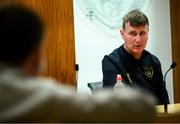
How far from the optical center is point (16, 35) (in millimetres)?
614

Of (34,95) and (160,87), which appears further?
(160,87)

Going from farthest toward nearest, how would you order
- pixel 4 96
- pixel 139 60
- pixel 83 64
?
1. pixel 83 64
2. pixel 139 60
3. pixel 4 96

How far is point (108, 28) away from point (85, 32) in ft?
0.95

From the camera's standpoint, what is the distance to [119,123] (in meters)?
0.62

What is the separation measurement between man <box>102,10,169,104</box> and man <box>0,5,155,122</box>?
5.69 feet

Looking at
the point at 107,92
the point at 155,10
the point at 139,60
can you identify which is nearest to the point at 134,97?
the point at 107,92

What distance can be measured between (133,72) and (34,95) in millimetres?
1871

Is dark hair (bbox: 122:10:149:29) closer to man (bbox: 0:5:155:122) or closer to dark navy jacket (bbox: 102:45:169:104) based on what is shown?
dark navy jacket (bbox: 102:45:169:104)

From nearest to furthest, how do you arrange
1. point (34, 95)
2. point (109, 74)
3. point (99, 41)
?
point (34, 95) → point (109, 74) → point (99, 41)

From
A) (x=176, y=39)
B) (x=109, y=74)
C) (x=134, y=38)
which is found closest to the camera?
(x=109, y=74)

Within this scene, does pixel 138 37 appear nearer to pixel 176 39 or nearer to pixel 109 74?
pixel 109 74

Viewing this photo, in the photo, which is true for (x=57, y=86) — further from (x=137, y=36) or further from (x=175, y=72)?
(x=175, y=72)

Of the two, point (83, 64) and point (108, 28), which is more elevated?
point (108, 28)

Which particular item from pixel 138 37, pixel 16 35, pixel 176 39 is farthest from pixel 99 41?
pixel 16 35
